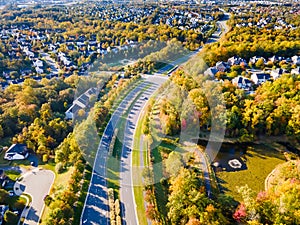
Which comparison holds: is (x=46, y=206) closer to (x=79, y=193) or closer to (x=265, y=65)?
(x=79, y=193)

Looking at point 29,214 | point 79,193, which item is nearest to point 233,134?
point 79,193

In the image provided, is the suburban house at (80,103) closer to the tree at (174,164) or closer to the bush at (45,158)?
the bush at (45,158)

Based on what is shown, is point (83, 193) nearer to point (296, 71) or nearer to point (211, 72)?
point (211, 72)

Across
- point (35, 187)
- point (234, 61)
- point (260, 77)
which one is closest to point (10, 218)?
point (35, 187)

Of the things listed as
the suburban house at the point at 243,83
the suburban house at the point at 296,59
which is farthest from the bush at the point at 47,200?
the suburban house at the point at 296,59

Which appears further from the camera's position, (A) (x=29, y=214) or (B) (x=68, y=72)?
(B) (x=68, y=72)

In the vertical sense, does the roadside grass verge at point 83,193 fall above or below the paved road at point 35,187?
above
